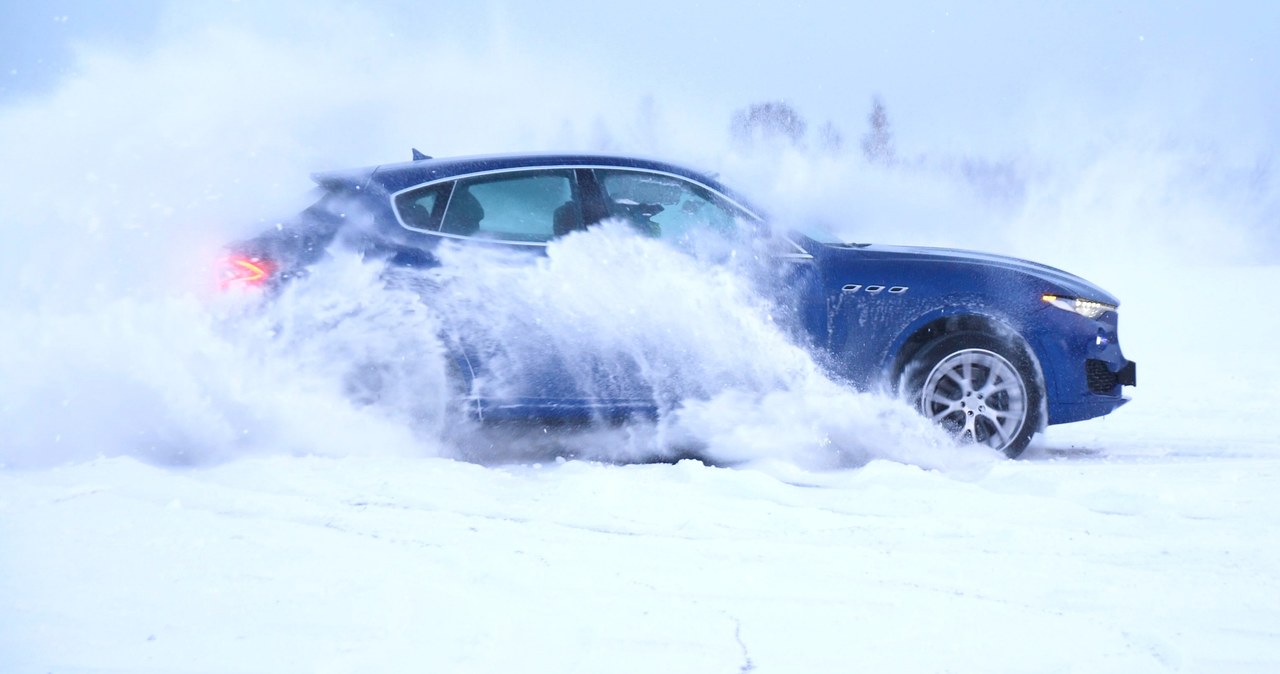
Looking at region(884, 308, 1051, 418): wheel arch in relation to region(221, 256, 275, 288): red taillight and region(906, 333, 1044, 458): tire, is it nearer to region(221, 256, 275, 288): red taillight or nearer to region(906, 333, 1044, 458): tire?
region(906, 333, 1044, 458): tire

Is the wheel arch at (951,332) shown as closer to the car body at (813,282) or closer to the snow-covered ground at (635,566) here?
the car body at (813,282)

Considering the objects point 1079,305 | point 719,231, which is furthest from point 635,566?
point 1079,305

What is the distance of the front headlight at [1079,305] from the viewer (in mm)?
5250

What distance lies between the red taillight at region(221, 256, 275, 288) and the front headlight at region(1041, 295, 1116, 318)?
13.0 ft

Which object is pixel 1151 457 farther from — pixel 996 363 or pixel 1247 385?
pixel 1247 385

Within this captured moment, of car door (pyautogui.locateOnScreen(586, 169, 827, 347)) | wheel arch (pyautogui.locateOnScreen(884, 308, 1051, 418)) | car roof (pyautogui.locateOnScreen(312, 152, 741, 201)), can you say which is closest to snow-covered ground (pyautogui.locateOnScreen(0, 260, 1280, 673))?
wheel arch (pyautogui.locateOnScreen(884, 308, 1051, 418))

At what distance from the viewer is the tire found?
16.9 ft

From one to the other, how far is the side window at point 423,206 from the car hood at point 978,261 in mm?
1995

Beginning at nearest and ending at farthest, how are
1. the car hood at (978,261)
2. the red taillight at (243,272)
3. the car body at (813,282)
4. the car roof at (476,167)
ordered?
the red taillight at (243,272)
the car body at (813,282)
the car roof at (476,167)
the car hood at (978,261)

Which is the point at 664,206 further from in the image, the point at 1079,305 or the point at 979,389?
the point at 1079,305

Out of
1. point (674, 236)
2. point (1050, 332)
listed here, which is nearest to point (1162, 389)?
point (1050, 332)

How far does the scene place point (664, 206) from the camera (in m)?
5.05

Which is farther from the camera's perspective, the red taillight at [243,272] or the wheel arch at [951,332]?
the wheel arch at [951,332]

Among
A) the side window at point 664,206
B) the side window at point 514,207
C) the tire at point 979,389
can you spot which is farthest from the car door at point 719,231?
the tire at point 979,389
